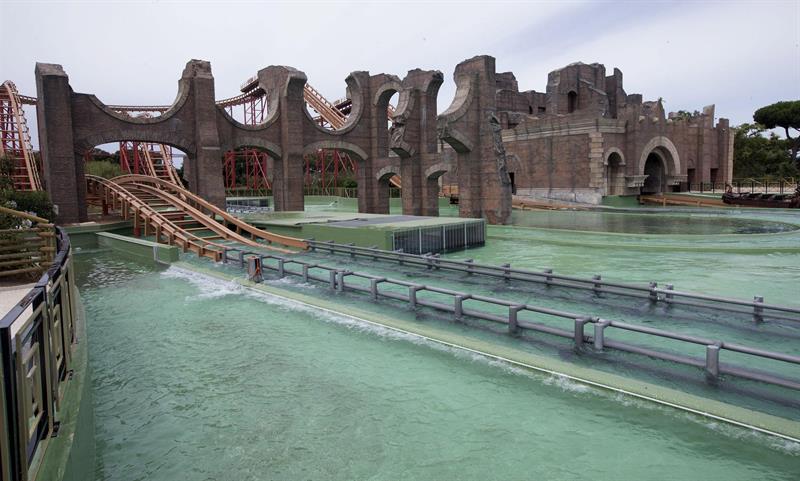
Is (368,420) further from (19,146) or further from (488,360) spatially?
(19,146)

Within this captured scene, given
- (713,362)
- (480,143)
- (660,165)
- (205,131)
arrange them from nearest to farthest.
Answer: (713,362) → (480,143) → (205,131) → (660,165)

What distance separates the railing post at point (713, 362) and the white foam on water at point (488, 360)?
76 centimetres

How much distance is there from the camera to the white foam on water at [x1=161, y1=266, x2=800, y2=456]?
4531 mm

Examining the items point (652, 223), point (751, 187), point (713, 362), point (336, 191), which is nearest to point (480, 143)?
point (652, 223)

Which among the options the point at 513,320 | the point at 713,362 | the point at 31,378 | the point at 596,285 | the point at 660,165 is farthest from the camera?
the point at 660,165

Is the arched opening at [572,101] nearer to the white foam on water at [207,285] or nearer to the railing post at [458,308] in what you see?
the white foam on water at [207,285]

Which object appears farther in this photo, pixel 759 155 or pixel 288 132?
pixel 759 155

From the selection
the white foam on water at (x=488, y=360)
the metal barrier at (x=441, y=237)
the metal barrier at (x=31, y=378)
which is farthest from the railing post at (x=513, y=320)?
the metal barrier at (x=441, y=237)

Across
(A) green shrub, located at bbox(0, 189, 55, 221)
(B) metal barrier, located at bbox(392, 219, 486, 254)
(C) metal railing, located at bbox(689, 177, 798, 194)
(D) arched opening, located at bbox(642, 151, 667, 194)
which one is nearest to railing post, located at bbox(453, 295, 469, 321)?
(B) metal barrier, located at bbox(392, 219, 486, 254)

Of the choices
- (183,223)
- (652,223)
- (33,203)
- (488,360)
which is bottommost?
(488,360)

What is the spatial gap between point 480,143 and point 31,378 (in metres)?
21.3

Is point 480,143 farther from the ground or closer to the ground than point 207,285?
farther from the ground

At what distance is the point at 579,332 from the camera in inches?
251

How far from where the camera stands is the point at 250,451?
4531mm
